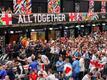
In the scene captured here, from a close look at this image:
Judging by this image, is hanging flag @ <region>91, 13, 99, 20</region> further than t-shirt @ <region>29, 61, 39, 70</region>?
Yes

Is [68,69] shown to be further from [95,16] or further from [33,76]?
[95,16]

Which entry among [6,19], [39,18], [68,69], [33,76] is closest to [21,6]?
[39,18]

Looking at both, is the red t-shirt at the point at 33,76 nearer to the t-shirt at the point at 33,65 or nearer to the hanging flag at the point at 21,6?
the t-shirt at the point at 33,65

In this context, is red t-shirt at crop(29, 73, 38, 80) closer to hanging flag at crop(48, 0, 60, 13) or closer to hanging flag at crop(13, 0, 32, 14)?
hanging flag at crop(13, 0, 32, 14)

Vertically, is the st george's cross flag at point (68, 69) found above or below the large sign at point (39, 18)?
below

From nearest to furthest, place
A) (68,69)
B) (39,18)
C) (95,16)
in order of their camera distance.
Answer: (68,69) → (39,18) → (95,16)

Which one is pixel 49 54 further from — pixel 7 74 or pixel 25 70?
pixel 7 74

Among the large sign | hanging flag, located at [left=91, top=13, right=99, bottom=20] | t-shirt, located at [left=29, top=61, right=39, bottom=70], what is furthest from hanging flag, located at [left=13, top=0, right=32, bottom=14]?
t-shirt, located at [left=29, top=61, right=39, bottom=70]

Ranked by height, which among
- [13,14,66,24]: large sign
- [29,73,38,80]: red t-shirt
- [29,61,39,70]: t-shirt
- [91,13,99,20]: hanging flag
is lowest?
[29,73,38,80]: red t-shirt

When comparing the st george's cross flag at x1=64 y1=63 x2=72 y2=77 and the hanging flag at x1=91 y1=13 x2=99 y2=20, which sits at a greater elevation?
the hanging flag at x1=91 y1=13 x2=99 y2=20

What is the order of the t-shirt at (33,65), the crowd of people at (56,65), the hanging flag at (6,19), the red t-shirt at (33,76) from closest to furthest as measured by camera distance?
the red t-shirt at (33,76) → the crowd of people at (56,65) → the t-shirt at (33,65) → the hanging flag at (6,19)

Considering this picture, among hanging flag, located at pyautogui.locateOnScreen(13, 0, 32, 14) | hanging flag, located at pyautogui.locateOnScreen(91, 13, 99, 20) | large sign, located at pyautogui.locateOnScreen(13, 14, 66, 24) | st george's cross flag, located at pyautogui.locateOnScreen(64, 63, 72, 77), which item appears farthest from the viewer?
hanging flag, located at pyautogui.locateOnScreen(91, 13, 99, 20)

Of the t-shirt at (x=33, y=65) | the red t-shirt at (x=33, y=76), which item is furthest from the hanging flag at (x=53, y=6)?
the red t-shirt at (x=33, y=76)

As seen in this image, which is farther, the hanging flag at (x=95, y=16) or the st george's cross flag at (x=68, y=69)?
the hanging flag at (x=95, y=16)
